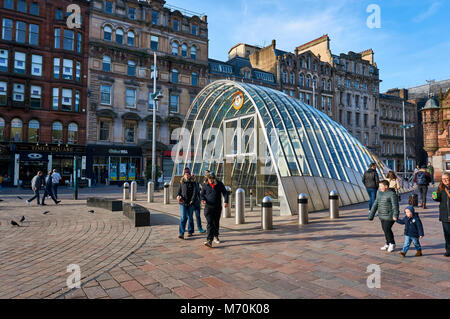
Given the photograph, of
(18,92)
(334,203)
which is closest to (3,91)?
(18,92)

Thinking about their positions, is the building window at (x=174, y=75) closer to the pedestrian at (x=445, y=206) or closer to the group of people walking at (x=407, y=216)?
the group of people walking at (x=407, y=216)

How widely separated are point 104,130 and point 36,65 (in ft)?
30.6

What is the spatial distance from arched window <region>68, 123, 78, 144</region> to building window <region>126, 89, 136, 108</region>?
6.34 metres

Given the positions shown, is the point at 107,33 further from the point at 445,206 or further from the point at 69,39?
the point at 445,206

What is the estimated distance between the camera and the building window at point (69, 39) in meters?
31.8

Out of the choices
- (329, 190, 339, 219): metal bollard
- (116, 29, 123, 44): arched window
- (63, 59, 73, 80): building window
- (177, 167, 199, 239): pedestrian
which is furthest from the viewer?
(116, 29, 123, 44): arched window

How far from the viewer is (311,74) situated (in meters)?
50.1

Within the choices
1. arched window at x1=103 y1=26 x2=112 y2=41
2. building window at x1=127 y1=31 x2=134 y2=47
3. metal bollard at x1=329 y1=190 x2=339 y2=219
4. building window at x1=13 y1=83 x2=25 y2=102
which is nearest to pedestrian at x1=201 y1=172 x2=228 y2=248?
metal bollard at x1=329 y1=190 x2=339 y2=219

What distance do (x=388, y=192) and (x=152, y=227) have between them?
673 centimetres

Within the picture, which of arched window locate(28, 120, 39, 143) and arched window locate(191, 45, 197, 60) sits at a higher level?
arched window locate(191, 45, 197, 60)

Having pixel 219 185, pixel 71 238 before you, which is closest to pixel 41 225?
pixel 71 238

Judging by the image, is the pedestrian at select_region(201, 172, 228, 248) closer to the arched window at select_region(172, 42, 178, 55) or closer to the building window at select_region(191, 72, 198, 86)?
the building window at select_region(191, 72, 198, 86)

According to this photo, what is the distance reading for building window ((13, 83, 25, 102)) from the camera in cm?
2952

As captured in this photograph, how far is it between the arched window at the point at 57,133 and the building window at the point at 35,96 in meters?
2.49
